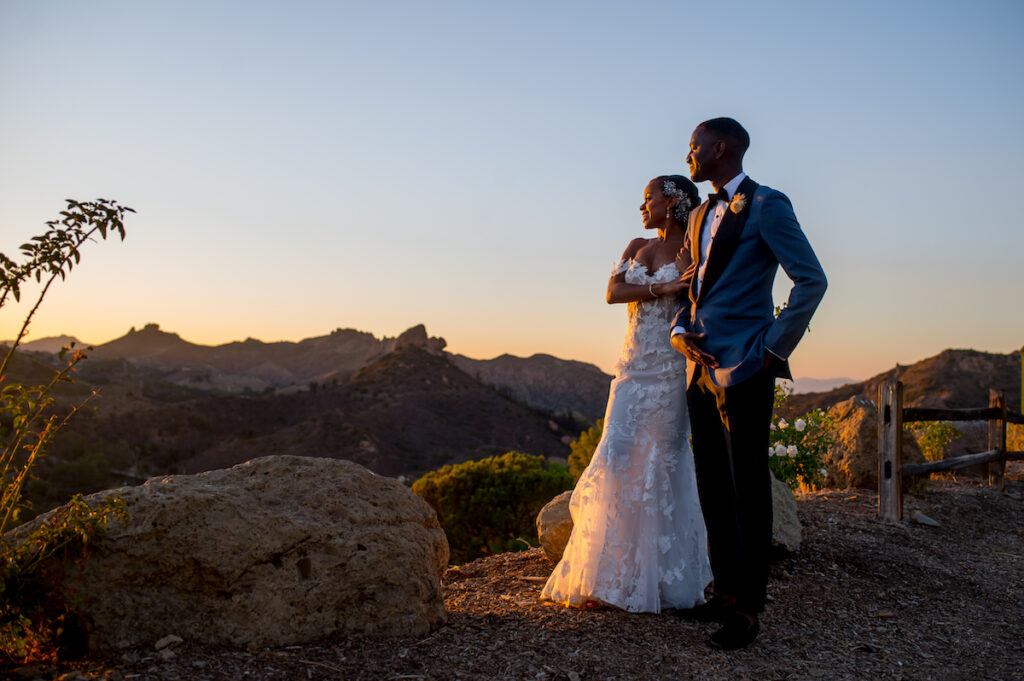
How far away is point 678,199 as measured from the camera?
4496mm

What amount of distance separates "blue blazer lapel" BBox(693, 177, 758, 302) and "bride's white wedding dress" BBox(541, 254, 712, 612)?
2.00ft

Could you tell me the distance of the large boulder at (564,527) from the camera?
17.8 ft

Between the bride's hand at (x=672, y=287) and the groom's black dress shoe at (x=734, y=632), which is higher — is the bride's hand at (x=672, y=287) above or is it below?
above

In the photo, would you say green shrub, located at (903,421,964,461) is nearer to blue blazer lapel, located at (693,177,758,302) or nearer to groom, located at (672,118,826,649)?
groom, located at (672,118,826,649)

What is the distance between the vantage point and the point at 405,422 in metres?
31.7

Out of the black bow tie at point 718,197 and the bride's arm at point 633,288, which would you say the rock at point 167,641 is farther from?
the black bow tie at point 718,197

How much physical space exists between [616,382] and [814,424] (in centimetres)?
Result: 472

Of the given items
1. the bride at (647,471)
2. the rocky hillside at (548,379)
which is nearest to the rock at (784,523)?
the bride at (647,471)

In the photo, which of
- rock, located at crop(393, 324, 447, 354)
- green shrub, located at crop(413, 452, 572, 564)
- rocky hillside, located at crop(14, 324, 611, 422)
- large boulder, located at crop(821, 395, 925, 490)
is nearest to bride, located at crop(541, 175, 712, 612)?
green shrub, located at crop(413, 452, 572, 564)

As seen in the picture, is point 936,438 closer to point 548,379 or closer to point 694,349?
point 694,349

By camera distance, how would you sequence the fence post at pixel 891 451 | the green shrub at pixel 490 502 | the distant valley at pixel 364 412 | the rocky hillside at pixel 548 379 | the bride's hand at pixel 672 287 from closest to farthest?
the bride's hand at pixel 672 287 → the fence post at pixel 891 451 → the green shrub at pixel 490 502 → the distant valley at pixel 364 412 → the rocky hillside at pixel 548 379

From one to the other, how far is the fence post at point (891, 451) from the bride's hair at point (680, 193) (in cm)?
424

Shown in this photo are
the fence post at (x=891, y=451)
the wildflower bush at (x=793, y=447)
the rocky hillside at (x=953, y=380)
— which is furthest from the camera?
the rocky hillside at (x=953, y=380)

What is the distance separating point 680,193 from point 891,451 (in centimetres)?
450
